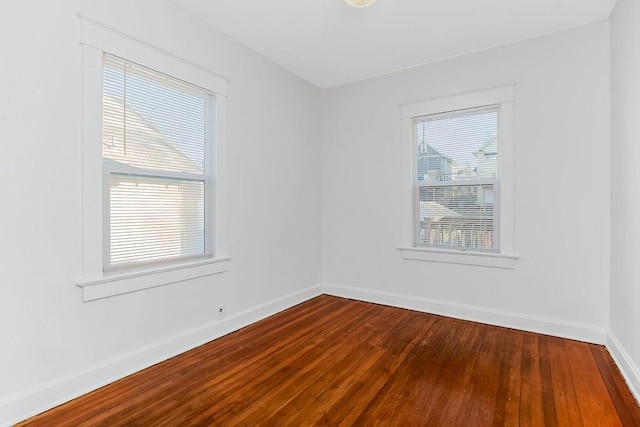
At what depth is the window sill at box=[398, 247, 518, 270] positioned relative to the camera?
3.26 metres

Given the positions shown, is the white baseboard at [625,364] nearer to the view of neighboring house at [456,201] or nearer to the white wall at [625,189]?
the white wall at [625,189]

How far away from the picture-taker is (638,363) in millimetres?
2096

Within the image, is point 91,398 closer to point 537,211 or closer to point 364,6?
point 364,6

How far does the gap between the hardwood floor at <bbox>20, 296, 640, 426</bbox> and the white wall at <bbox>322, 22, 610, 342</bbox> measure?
391 mm

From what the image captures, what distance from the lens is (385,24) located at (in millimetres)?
2889

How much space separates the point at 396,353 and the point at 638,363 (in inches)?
59.5

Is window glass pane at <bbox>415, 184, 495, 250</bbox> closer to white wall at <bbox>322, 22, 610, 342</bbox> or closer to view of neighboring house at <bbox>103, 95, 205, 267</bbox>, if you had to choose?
white wall at <bbox>322, 22, 610, 342</bbox>

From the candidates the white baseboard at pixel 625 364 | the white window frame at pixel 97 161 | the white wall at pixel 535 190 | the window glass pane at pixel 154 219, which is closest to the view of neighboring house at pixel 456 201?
the white wall at pixel 535 190

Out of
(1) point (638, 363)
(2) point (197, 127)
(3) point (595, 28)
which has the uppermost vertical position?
(3) point (595, 28)

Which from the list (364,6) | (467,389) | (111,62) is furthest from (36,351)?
(364,6)

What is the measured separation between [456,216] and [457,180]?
39 centimetres

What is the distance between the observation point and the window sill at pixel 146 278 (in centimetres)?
215

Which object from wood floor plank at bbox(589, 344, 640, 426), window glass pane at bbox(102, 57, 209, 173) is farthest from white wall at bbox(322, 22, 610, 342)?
window glass pane at bbox(102, 57, 209, 173)

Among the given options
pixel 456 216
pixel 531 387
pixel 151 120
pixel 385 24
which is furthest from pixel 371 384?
pixel 385 24
